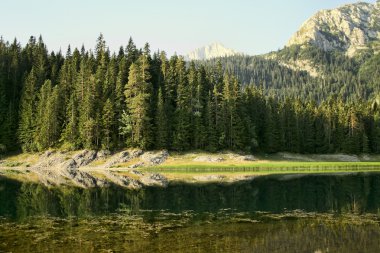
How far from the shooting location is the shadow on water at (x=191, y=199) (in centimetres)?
3647

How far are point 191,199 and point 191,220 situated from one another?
42.2 ft

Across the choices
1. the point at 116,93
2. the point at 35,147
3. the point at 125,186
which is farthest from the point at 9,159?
the point at 125,186

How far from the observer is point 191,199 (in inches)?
1703

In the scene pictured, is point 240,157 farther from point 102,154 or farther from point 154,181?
point 154,181

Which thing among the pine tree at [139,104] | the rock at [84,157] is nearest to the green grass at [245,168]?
the pine tree at [139,104]

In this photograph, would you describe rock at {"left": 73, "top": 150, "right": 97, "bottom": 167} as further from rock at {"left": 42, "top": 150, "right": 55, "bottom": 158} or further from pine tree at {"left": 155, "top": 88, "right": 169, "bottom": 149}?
pine tree at {"left": 155, "top": 88, "right": 169, "bottom": 149}

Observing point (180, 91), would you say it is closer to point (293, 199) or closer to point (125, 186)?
point (125, 186)

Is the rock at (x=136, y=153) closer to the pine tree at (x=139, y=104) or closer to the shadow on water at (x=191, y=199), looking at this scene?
the pine tree at (x=139, y=104)

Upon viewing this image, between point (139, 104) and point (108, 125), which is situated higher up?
point (139, 104)

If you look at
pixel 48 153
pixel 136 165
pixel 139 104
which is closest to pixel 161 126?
pixel 139 104

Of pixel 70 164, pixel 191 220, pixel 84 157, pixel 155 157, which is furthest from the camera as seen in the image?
pixel 84 157

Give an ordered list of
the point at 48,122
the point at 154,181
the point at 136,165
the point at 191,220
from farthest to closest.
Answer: the point at 48,122, the point at 136,165, the point at 154,181, the point at 191,220

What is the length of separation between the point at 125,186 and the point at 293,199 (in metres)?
24.5

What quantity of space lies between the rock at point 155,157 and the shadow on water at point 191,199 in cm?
3759
